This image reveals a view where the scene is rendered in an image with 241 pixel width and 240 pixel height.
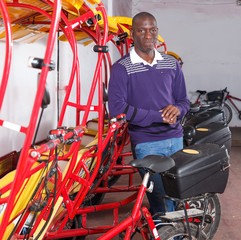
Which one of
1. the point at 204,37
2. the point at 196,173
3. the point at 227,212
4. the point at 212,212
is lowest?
the point at 227,212

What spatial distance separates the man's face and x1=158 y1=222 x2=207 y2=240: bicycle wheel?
1099 mm

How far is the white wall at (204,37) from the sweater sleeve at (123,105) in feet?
23.0

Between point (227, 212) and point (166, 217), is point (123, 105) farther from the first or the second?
point (227, 212)

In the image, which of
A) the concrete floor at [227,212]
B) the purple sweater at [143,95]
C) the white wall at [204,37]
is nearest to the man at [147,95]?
the purple sweater at [143,95]

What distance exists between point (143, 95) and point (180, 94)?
12.3 inches

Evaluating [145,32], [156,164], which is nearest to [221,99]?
[145,32]

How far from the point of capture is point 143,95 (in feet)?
7.53

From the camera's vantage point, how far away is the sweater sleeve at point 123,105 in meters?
2.23

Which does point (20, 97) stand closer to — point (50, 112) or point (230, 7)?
Answer: point (50, 112)

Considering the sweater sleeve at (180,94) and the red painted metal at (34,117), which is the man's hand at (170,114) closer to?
the sweater sleeve at (180,94)

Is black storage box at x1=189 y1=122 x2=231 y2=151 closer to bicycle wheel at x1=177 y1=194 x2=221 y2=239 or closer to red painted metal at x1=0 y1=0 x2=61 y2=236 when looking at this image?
bicycle wheel at x1=177 y1=194 x2=221 y2=239

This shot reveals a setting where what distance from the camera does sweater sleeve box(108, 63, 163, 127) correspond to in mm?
2229

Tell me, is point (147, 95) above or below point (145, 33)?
below

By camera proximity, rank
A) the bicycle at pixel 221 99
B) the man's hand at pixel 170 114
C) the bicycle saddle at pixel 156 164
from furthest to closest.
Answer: the bicycle at pixel 221 99, the man's hand at pixel 170 114, the bicycle saddle at pixel 156 164
